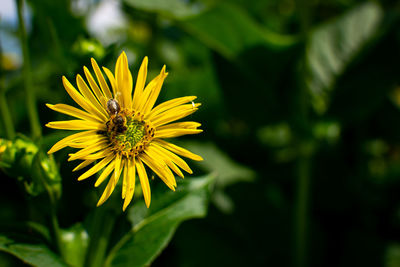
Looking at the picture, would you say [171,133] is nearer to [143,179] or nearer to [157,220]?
[143,179]

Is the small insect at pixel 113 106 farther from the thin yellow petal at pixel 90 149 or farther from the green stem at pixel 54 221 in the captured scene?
the green stem at pixel 54 221

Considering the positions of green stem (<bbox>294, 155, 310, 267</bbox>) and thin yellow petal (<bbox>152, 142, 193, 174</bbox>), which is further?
green stem (<bbox>294, 155, 310, 267</bbox>)

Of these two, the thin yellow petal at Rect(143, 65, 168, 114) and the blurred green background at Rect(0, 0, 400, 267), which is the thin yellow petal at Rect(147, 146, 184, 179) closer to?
the thin yellow petal at Rect(143, 65, 168, 114)

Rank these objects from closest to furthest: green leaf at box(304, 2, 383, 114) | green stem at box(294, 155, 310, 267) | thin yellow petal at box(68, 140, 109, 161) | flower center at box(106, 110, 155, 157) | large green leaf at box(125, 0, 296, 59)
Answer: thin yellow petal at box(68, 140, 109, 161) → flower center at box(106, 110, 155, 157) → large green leaf at box(125, 0, 296, 59) → green stem at box(294, 155, 310, 267) → green leaf at box(304, 2, 383, 114)

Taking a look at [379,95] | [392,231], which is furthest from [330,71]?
[392,231]

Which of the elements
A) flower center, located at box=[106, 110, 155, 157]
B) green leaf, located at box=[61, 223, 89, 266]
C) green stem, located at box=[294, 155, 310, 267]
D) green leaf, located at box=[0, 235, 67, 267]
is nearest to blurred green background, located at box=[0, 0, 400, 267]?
green stem, located at box=[294, 155, 310, 267]

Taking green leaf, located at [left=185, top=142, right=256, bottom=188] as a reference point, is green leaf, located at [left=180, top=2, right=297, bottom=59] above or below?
above
